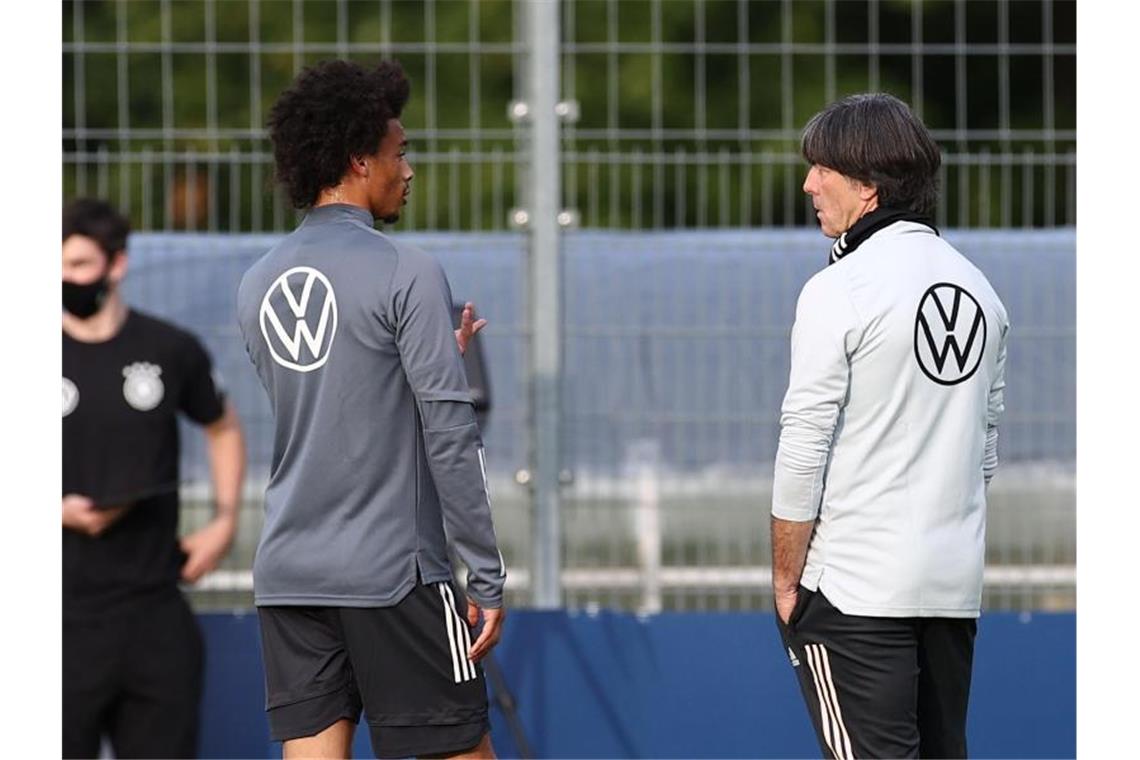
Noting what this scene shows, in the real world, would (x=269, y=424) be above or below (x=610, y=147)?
below

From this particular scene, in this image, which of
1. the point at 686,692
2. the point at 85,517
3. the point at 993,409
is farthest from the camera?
the point at 686,692

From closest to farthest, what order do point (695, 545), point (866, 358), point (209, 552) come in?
point (866, 358), point (209, 552), point (695, 545)

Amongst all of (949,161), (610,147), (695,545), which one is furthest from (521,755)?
(949,161)

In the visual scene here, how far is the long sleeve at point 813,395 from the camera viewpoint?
3.73 metres

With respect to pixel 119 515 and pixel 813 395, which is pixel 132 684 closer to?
pixel 119 515

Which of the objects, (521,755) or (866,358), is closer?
(866,358)

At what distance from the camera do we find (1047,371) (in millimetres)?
6273

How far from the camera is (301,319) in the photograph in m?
3.91

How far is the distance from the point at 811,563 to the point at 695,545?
2.38 meters

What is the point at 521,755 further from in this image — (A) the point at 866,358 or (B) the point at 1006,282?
(A) the point at 866,358

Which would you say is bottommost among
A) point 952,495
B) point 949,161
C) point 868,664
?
point 868,664

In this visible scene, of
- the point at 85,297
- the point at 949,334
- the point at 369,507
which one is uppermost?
the point at 85,297

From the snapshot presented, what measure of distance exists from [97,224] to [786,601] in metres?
2.68

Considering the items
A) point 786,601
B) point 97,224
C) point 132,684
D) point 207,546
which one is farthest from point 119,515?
point 786,601
